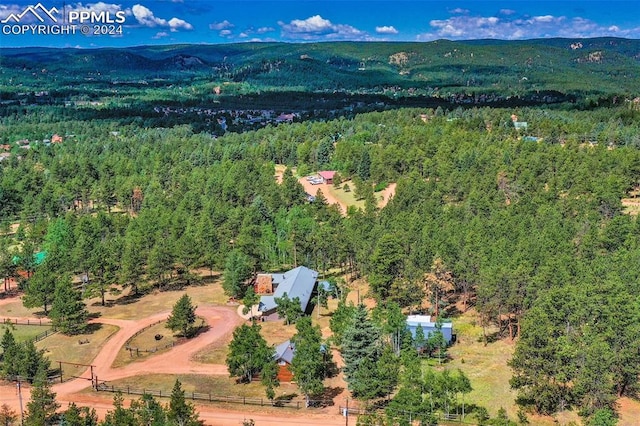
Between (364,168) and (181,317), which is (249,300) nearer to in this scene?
(181,317)

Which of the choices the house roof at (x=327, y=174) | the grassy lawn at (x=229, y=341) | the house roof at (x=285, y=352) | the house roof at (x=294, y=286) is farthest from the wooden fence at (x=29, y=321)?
the house roof at (x=327, y=174)

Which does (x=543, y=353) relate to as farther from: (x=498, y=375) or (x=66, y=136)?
(x=66, y=136)

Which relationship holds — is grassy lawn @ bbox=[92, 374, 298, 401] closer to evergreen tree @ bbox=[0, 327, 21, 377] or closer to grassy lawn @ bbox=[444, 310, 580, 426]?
evergreen tree @ bbox=[0, 327, 21, 377]

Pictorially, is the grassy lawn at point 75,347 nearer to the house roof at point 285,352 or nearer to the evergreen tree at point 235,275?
the evergreen tree at point 235,275

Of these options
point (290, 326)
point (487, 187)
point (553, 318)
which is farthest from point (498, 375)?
point (487, 187)

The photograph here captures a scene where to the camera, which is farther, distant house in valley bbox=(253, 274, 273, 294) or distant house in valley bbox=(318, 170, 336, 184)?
distant house in valley bbox=(318, 170, 336, 184)

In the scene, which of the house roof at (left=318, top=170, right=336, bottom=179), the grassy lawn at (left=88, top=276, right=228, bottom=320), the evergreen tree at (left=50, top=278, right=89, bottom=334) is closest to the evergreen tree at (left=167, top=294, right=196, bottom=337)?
the grassy lawn at (left=88, top=276, right=228, bottom=320)

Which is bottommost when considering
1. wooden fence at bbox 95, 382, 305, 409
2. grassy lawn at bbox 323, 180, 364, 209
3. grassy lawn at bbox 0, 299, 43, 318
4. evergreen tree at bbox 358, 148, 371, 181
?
grassy lawn at bbox 0, 299, 43, 318
